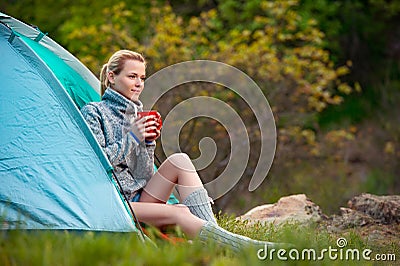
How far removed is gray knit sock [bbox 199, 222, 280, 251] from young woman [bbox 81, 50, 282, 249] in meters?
0.05

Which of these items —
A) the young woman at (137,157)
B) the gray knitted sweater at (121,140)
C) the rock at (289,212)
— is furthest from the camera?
the rock at (289,212)

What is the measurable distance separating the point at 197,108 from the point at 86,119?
3064mm

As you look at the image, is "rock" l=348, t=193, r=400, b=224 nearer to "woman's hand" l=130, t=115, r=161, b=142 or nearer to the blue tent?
"woman's hand" l=130, t=115, r=161, b=142

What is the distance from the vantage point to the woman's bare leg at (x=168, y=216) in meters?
3.20

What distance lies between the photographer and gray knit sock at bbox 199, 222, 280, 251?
3030 mm

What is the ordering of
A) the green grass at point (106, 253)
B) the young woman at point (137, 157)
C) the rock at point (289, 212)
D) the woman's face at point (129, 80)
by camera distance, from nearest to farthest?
the green grass at point (106, 253) < the young woman at point (137, 157) < the woman's face at point (129, 80) < the rock at point (289, 212)

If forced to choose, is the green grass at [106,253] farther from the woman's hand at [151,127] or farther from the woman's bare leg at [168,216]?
the woman's hand at [151,127]

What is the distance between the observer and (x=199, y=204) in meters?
3.37

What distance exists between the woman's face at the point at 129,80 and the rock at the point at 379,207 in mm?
1823

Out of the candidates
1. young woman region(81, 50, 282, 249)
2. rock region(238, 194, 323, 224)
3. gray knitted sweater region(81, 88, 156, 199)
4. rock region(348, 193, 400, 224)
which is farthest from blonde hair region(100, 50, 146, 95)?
rock region(348, 193, 400, 224)

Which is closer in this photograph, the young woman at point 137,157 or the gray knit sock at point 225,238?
the gray knit sock at point 225,238

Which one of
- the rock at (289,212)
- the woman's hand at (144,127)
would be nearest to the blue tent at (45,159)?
the woman's hand at (144,127)

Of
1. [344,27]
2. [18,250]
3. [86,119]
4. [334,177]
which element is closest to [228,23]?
[344,27]

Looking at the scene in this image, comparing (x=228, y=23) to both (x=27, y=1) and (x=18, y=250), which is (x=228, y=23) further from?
(x=18, y=250)
